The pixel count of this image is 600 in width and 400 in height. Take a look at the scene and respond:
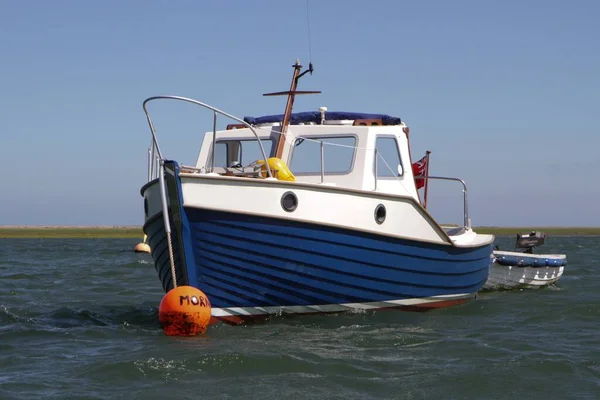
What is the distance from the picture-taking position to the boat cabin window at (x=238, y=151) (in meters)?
12.6

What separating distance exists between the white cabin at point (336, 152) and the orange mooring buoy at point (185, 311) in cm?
252

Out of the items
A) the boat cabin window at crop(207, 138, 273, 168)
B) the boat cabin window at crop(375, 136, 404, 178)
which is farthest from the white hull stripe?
the boat cabin window at crop(207, 138, 273, 168)

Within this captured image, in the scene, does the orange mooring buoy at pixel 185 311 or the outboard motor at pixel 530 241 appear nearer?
the orange mooring buoy at pixel 185 311

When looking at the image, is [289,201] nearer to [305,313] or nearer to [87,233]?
[305,313]

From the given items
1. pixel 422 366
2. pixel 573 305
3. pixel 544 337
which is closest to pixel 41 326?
pixel 422 366

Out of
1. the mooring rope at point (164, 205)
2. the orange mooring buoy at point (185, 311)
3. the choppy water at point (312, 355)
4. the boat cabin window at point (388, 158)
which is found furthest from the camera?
the boat cabin window at point (388, 158)

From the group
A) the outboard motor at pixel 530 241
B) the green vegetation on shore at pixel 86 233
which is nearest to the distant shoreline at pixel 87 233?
the green vegetation on shore at pixel 86 233

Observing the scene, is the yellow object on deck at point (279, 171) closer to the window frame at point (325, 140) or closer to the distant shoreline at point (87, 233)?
the window frame at point (325, 140)

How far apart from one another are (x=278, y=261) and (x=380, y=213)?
166 cm

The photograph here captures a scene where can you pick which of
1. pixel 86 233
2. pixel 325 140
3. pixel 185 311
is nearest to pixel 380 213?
pixel 325 140

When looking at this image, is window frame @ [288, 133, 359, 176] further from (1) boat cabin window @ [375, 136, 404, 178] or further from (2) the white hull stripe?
(2) the white hull stripe

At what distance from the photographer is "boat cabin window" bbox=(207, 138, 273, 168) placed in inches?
497

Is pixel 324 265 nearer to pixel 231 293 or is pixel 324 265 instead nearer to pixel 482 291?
pixel 231 293

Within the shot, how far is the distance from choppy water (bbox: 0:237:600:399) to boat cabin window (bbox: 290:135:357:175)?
7.34 feet
